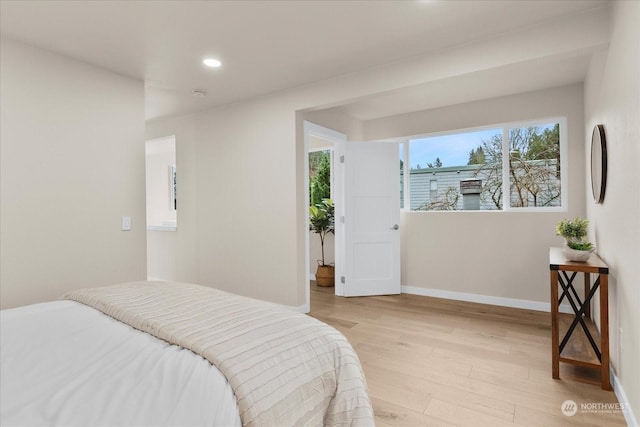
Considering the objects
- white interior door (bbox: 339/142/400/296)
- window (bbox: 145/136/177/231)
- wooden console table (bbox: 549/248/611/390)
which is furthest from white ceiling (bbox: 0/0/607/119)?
window (bbox: 145/136/177/231)

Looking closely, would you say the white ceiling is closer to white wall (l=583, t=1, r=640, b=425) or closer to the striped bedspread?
white wall (l=583, t=1, r=640, b=425)

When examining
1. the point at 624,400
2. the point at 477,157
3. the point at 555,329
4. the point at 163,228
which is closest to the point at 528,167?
the point at 477,157

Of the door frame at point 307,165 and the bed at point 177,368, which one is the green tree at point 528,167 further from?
the bed at point 177,368

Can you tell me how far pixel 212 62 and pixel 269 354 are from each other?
2.64 m

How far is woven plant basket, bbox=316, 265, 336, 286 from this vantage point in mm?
5051

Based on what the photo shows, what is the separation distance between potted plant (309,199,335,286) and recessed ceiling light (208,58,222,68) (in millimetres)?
2552

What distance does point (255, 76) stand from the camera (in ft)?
10.8

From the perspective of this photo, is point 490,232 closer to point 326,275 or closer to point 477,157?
point 477,157

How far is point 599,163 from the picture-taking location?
250 centimetres

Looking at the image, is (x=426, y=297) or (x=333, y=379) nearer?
(x=333, y=379)

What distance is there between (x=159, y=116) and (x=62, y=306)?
11.7ft

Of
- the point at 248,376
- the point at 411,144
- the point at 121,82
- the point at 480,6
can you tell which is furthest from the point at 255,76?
the point at 248,376

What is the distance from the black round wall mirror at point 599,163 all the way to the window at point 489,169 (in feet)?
3.10

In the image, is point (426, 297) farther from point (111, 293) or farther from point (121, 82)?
point (121, 82)
